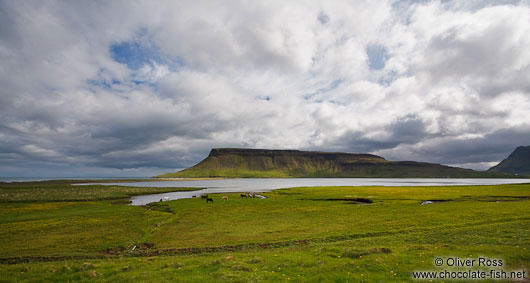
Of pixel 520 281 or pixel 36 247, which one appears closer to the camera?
pixel 520 281

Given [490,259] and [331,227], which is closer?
[490,259]

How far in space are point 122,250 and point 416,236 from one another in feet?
101

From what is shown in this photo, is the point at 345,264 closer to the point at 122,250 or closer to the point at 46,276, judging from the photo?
the point at 46,276

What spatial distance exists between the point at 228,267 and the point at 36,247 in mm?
24280

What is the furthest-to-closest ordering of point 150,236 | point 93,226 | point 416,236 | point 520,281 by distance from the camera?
point 93,226
point 150,236
point 416,236
point 520,281

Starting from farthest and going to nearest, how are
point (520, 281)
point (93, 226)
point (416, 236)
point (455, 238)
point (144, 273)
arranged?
point (93, 226)
point (416, 236)
point (455, 238)
point (144, 273)
point (520, 281)

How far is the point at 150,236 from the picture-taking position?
31.8m

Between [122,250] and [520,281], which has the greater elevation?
[520,281]

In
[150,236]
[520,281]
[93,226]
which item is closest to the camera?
[520,281]

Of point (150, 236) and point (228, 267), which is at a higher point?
point (228, 267)

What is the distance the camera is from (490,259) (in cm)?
1706

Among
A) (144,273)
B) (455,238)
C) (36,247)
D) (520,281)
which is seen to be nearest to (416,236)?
(455,238)

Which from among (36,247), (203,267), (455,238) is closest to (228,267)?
(203,267)

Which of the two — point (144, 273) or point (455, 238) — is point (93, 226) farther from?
point (455, 238)
